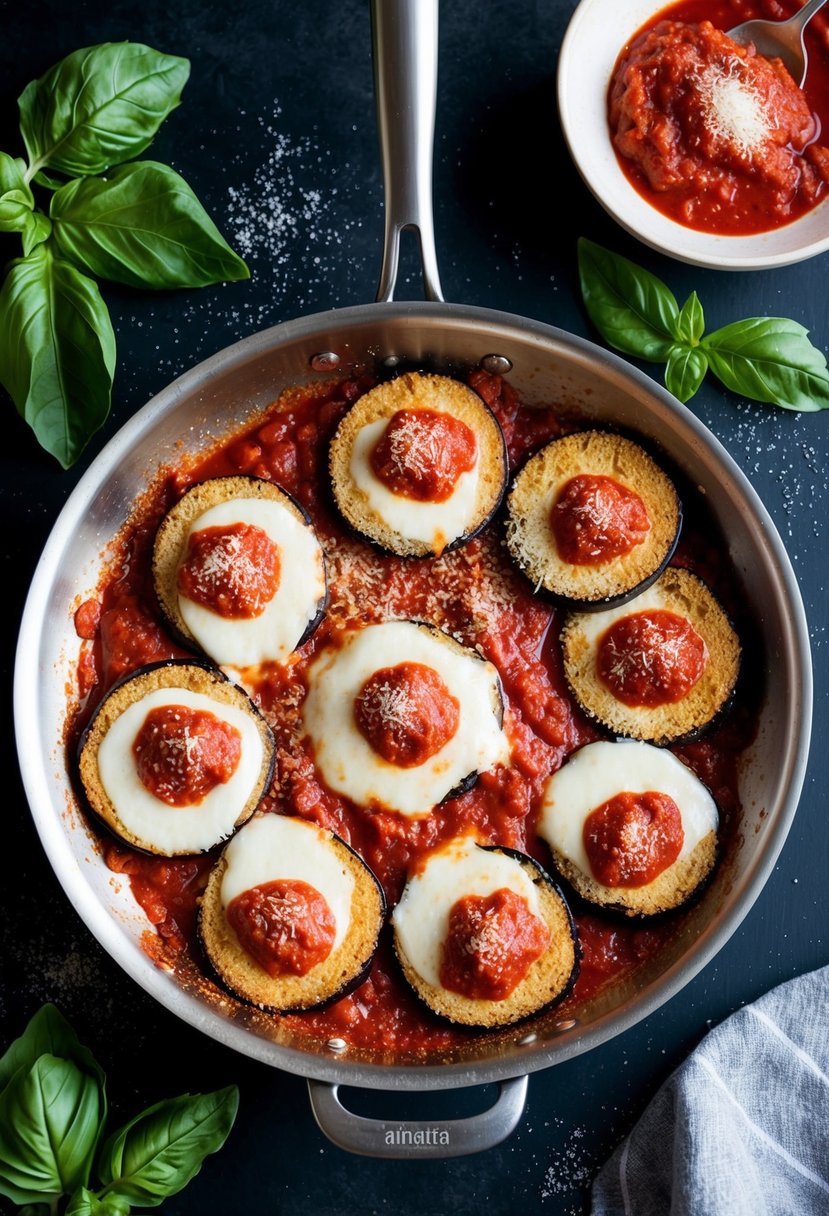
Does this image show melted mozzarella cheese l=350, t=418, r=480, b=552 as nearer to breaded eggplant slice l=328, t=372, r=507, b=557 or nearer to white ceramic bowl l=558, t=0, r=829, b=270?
breaded eggplant slice l=328, t=372, r=507, b=557

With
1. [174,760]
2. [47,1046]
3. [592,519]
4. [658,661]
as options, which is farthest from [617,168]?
[47,1046]

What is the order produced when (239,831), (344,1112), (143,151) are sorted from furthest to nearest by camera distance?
1. (143,151)
2. (239,831)
3. (344,1112)

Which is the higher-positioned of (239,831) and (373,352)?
(373,352)

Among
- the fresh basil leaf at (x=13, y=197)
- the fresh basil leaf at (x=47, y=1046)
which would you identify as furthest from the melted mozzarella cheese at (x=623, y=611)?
the fresh basil leaf at (x=13, y=197)

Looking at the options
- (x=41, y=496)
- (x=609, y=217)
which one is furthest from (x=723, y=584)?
(x=41, y=496)

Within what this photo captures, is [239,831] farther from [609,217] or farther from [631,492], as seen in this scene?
[609,217]

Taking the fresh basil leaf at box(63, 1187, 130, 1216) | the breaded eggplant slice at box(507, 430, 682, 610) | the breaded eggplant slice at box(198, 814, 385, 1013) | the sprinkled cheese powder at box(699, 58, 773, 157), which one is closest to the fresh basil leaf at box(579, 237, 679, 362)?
the breaded eggplant slice at box(507, 430, 682, 610)
